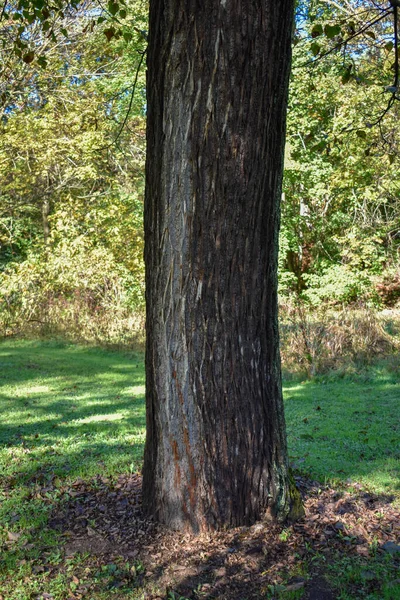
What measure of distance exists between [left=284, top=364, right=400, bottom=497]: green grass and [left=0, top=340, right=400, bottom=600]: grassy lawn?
12mm

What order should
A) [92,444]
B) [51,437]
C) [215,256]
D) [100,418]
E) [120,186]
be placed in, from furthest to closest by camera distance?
[120,186], [100,418], [51,437], [92,444], [215,256]

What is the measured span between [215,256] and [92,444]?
3.39 m

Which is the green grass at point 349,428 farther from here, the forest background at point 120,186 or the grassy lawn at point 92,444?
the forest background at point 120,186

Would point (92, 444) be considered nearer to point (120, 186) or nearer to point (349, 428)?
point (349, 428)

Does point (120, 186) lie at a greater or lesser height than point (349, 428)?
greater

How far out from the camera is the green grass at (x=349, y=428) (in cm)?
508

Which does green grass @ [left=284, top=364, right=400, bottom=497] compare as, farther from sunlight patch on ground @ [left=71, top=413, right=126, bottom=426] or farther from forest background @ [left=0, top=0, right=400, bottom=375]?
sunlight patch on ground @ [left=71, top=413, right=126, bottom=426]

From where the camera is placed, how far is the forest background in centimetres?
1408

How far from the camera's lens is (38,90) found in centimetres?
1570

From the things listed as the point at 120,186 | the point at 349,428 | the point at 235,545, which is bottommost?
the point at 235,545

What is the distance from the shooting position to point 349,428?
258 inches

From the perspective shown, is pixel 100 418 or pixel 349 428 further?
pixel 100 418

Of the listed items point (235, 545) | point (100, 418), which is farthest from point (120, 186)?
point (235, 545)

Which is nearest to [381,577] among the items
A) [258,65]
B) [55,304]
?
[258,65]
